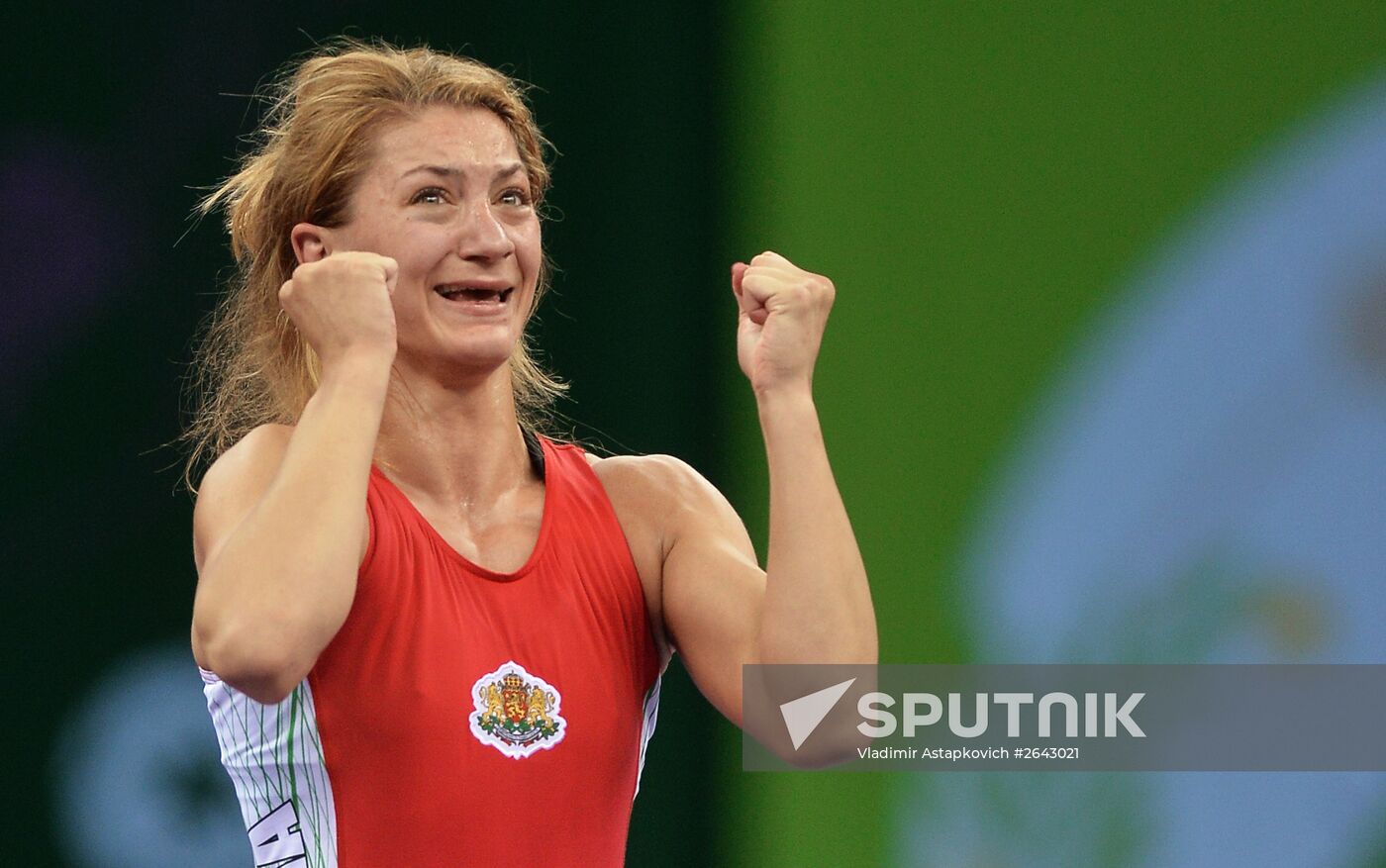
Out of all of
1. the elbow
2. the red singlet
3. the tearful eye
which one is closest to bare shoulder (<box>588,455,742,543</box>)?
the red singlet

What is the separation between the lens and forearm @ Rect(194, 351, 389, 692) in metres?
1.55

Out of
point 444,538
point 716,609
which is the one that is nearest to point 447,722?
point 444,538

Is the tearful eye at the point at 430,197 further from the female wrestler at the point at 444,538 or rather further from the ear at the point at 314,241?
the ear at the point at 314,241

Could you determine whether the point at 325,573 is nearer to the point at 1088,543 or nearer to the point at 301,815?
the point at 301,815

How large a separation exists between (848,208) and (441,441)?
1.39 m

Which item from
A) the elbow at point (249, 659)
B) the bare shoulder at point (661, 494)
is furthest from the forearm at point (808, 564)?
the elbow at point (249, 659)

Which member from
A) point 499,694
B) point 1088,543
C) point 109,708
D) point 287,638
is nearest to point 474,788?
point 499,694

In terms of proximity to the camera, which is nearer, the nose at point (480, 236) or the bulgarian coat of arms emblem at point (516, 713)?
the bulgarian coat of arms emblem at point (516, 713)

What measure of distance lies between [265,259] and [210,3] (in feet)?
3.56

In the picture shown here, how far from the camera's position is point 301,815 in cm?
178

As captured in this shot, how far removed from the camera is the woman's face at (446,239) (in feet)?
6.12

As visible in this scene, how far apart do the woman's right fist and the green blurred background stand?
1.27m

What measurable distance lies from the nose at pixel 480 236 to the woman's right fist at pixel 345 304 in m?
0.12

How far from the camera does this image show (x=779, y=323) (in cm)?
177
